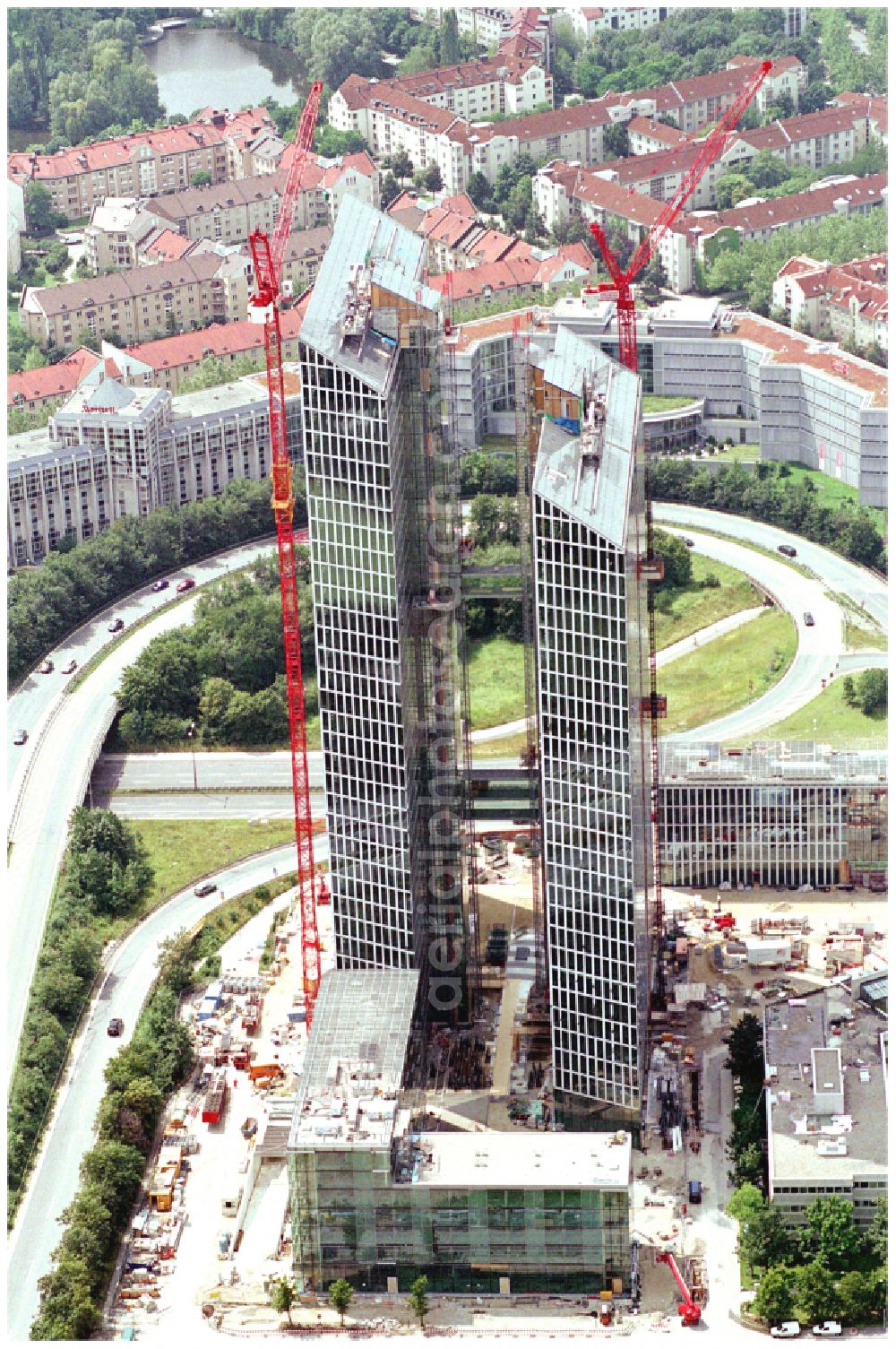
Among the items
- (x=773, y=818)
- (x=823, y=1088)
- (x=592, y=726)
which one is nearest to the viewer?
(x=592, y=726)

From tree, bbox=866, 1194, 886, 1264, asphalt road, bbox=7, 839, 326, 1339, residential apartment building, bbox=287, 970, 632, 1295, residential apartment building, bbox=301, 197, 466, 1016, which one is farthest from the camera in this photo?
residential apartment building, bbox=301, 197, 466, 1016

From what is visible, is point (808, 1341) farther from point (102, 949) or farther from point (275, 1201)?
point (102, 949)

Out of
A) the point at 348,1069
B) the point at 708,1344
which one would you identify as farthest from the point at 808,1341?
the point at 348,1069

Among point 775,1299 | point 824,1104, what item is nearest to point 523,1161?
point 775,1299

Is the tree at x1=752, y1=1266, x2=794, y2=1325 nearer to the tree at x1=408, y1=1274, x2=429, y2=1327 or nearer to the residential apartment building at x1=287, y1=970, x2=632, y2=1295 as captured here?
the residential apartment building at x1=287, y1=970, x2=632, y2=1295

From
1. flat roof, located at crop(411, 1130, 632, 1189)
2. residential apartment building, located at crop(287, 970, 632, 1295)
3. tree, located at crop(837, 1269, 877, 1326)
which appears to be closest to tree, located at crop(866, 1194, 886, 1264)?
tree, located at crop(837, 1269, 877, 1326)

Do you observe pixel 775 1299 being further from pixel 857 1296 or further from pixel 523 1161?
pixel 523 1161
